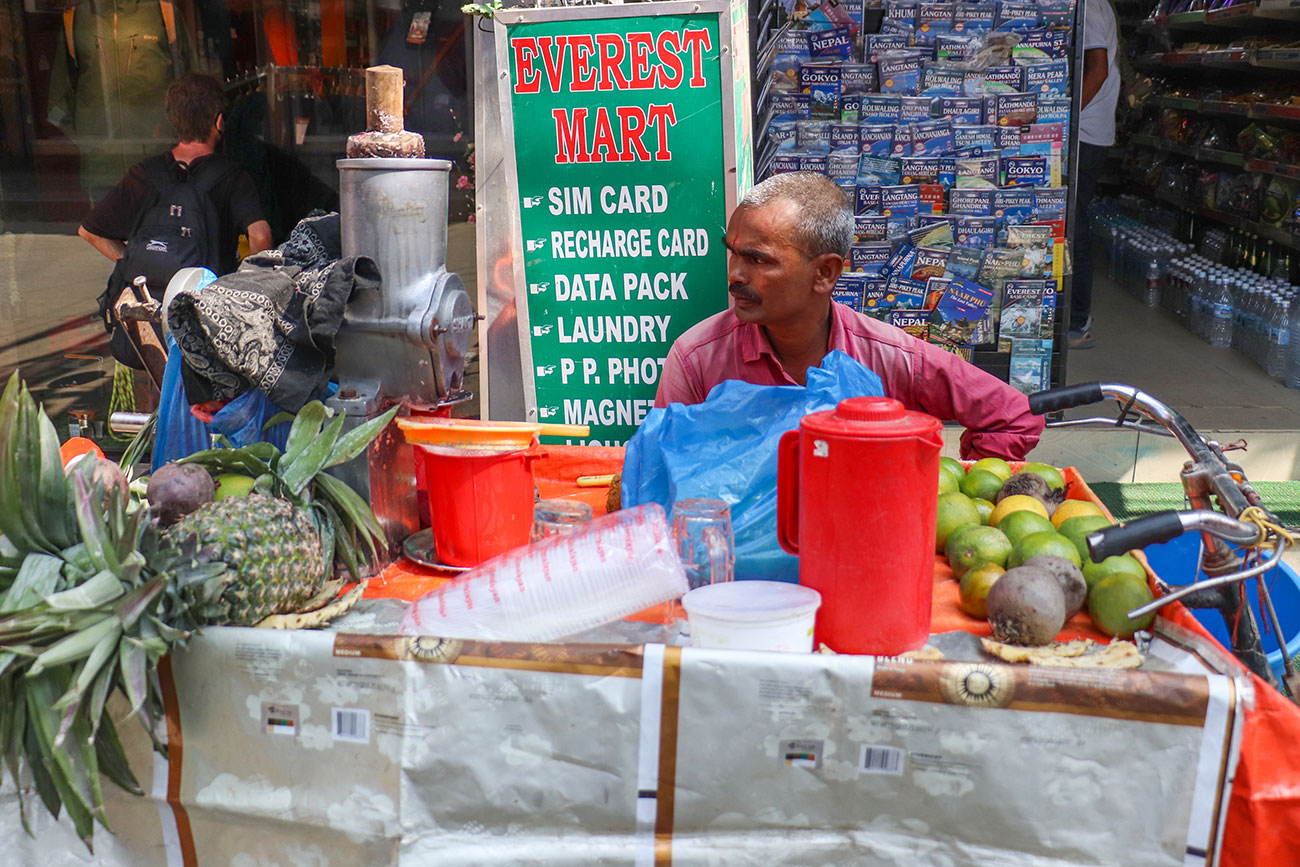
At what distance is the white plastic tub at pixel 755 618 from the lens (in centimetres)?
157

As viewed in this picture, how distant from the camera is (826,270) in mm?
2662

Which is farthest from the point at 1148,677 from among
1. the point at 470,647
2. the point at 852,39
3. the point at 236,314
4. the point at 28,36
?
the point at 28,36

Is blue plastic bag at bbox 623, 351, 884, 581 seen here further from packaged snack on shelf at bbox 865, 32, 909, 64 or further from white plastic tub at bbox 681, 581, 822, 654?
packaged snack on shelf at bbox 865, 32, 909, 64

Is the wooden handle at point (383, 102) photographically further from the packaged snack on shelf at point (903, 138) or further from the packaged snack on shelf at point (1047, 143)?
the packaged snack on shelf at point (1047, 143)

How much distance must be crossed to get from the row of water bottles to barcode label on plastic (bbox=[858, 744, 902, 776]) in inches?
231

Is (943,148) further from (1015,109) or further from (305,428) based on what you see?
(305,428)

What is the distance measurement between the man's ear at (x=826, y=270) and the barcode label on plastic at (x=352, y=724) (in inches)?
61.0

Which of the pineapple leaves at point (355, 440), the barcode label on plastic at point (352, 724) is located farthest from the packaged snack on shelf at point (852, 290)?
the barcode label on plastic at point (352, 724)

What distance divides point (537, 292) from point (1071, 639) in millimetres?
1964

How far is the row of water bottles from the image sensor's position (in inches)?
256

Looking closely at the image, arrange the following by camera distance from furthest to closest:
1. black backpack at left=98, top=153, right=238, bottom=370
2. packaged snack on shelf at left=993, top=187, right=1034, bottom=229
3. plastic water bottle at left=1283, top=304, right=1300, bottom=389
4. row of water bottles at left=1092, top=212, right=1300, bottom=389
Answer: row of water bottles at left=1092, top=212, right=1300, bottom=389, plastic water bottle at left=1283, top=304, right=1300, bottom=389, packaged snack on shelf at left=993, top=187, right=1034, bottom=229, black backpack at left=98, top=153, right=238, bottom=370

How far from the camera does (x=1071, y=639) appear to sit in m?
1.73

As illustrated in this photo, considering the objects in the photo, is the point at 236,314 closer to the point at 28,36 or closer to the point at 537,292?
the point at 537,292

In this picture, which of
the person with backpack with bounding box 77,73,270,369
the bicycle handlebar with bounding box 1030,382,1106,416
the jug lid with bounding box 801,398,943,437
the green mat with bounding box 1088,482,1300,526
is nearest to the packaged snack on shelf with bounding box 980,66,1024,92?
the green mat with bounding box 1088,482,1300,526
